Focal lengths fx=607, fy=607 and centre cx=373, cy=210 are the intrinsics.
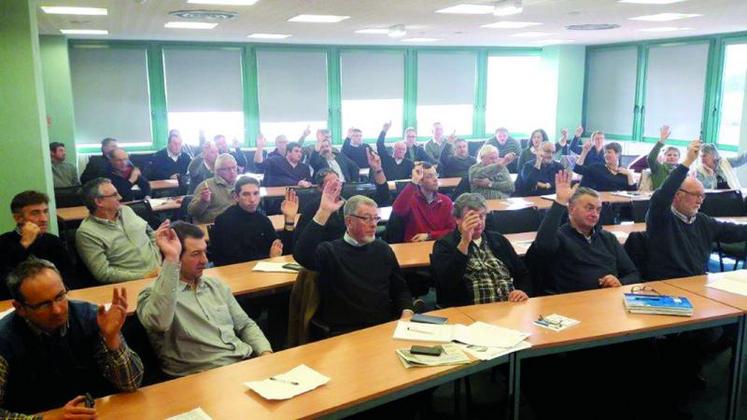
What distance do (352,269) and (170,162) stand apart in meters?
6.70

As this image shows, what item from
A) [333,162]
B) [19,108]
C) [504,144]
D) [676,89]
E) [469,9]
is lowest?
[333,162]

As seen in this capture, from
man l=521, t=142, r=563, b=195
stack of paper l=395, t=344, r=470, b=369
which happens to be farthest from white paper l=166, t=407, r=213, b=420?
man l=521, t=142, r=563, b=195

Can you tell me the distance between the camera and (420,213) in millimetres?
5375

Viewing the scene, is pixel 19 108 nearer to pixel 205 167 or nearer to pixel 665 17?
pixel 205 167

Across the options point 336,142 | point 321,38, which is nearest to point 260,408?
point 321,38

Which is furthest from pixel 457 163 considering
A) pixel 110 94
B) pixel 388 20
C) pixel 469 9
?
pixel 110 94

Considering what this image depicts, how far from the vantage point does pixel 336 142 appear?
12.6 metres

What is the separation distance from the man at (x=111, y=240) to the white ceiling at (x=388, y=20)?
2572mm

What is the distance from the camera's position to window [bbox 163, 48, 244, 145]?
37.1 feet

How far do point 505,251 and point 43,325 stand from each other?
2.61 metres

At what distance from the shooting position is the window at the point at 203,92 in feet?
37.1

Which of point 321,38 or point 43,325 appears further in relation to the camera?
point 321,38

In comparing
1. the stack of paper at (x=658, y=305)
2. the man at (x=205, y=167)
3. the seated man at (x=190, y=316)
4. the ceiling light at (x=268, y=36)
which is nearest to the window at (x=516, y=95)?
the ceiling light at (x=268, y=36)

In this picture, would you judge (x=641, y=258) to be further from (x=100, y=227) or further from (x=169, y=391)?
(x=100, y=227)
